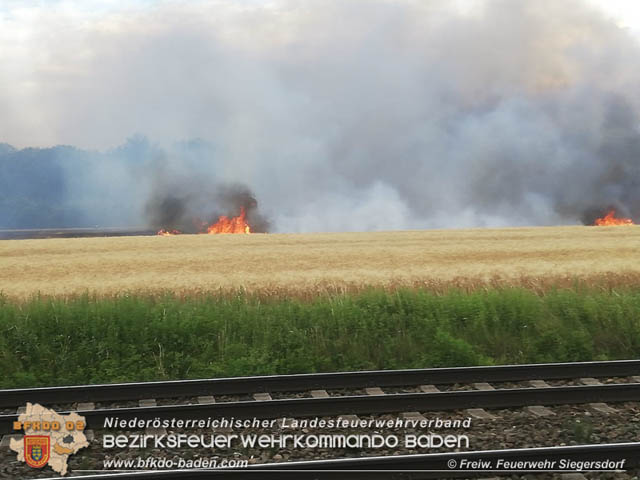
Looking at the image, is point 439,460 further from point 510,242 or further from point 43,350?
point 510,242

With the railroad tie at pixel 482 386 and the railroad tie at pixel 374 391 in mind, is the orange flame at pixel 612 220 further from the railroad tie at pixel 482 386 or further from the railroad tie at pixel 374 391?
the railroad tie at pixel 374 391

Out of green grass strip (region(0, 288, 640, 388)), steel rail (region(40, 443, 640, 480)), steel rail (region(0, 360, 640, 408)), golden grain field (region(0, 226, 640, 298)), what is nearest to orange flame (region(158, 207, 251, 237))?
golden grain field (region(0, 226, 640, 298))

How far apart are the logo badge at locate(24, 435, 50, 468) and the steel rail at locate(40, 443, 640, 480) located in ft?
4.31

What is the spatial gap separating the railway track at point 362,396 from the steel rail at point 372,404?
1 centimetres

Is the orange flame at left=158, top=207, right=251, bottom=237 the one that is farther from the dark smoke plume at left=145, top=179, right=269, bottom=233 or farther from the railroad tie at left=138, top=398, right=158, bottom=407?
the railroad tie at left=138, top=398, right=158, bottom=407

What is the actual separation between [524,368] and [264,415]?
4.69 metres

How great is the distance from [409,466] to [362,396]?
2.41 meters

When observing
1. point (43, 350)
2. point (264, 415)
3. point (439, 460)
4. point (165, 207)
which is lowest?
point (439, 460)

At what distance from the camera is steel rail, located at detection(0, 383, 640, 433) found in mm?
8930

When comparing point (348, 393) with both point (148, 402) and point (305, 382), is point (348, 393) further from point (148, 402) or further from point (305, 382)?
point (148, 402)

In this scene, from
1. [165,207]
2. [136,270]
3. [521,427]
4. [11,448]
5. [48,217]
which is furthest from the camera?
[48,217]

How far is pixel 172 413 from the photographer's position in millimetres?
8977

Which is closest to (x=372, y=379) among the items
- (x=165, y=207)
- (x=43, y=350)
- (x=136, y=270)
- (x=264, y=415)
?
(x=264, y=415)

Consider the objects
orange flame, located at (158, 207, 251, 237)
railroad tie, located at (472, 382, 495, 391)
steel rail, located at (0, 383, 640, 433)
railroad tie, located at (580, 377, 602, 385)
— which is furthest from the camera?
orange flame, located at (158, 207, 251, 237)
